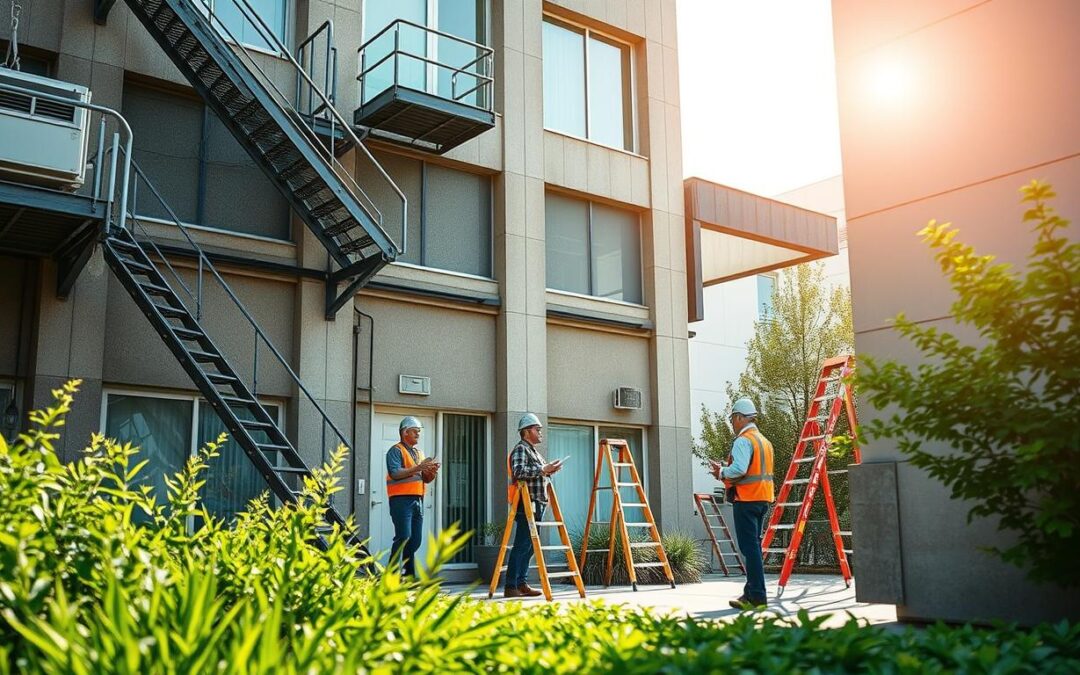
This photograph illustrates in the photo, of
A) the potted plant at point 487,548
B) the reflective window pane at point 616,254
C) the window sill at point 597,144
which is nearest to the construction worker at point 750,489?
the potted plant at point 487,548

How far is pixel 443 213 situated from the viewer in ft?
52.9

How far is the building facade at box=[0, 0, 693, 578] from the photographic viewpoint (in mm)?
12719

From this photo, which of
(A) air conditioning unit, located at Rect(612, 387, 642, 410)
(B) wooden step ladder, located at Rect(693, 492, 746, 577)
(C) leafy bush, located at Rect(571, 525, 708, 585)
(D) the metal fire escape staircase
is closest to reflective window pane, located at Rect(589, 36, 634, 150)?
(A) air conditioning unit, located at Rect(612, 387, 642, 410)

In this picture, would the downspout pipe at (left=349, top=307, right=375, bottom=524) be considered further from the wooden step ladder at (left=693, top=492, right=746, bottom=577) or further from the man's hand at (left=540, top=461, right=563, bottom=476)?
the wooden step ladder at (left=693, top=492, right=746, bottom=577)

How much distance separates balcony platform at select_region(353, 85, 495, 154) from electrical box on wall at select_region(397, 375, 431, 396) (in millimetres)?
3471

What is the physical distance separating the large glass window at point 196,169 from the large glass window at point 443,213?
5.44 ft

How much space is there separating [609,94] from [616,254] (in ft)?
10.1

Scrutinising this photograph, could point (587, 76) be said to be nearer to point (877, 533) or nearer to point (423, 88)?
point (423, 88)

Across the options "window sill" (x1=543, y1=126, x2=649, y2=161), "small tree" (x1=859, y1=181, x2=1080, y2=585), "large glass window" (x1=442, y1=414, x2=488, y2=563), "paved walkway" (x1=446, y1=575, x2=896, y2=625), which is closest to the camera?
"small tree" (x1=859, y1=181, x2=1080, y2=585)

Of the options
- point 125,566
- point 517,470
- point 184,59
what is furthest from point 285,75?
point 125,566

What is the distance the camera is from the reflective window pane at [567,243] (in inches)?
688

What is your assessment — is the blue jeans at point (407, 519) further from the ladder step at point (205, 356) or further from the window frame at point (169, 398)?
the ladder step at point (205, 356)

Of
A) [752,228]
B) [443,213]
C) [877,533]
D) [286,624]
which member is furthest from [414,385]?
[286,624]

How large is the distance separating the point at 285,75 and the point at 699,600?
909cm
